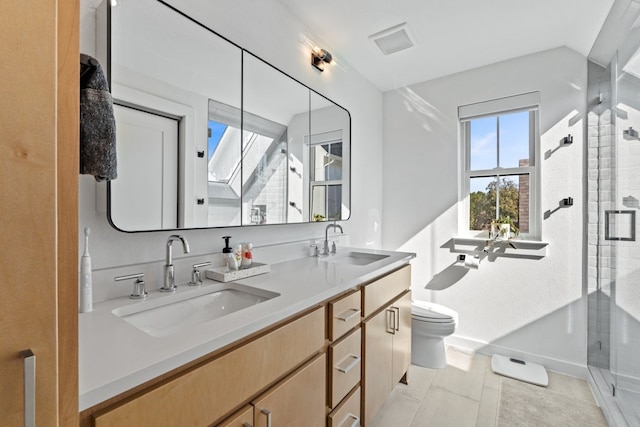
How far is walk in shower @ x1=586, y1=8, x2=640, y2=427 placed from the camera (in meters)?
1.61

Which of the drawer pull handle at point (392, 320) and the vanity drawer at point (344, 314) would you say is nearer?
the vanity drawer at point (344, 314)

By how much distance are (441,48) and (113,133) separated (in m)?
2.32

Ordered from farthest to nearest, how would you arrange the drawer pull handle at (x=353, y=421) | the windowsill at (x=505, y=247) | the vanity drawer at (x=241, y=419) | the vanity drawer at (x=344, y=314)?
1. the windowsill at (x=505, y=247)
2. the drawer pull handle at (x=353, y=421)
3. the vanity drawer at (x=344, y=314)
4. the vanity drawer at (x=241, y=419)

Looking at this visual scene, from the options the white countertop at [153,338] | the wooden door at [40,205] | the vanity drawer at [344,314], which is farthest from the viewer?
the vanity drawer at [344,314]

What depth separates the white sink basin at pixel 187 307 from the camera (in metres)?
1.01

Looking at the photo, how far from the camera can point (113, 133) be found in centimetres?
88

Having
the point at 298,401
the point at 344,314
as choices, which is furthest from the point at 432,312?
the point at 298,401

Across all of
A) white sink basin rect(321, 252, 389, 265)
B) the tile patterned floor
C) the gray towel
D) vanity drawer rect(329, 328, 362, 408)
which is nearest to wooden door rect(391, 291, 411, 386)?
the tile patterned floor

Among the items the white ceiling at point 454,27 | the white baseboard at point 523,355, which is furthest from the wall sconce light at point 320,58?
the white baseboard at point 523,355

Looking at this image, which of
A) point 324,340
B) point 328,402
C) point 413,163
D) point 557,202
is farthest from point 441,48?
point 328,402

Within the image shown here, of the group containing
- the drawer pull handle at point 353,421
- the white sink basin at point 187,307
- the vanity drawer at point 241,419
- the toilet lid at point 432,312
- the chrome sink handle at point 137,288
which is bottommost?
the drawer pull handle at point 353,421

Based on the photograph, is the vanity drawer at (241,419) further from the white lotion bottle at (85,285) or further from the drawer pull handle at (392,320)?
the drawer pull handle at (392,320)

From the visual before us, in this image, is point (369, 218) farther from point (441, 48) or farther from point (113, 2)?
point (113, 2)

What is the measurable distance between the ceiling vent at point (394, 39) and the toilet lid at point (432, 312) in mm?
1988
